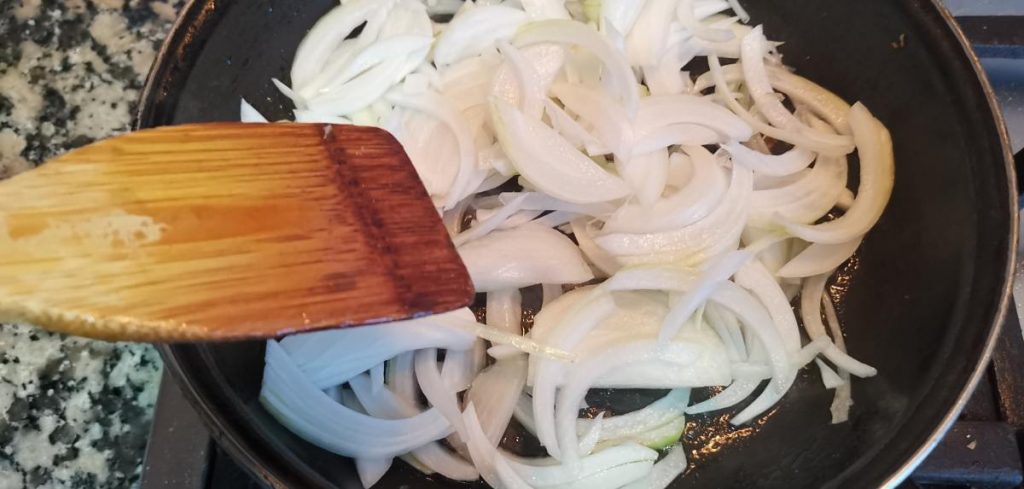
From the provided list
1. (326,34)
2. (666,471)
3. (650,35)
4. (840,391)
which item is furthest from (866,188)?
(326,34)

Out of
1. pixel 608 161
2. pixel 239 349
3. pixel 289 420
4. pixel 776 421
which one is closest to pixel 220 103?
pixel 239 349

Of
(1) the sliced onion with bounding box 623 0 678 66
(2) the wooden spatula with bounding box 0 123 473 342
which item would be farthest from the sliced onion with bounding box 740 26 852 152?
(2) the wooden spatula with bounding box 0 123 473 342

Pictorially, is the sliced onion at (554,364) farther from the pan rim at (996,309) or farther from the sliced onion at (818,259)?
the pan rim at (996,309)

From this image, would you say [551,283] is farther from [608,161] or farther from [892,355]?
[892,355]

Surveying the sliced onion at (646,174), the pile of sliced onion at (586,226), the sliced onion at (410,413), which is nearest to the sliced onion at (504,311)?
the pile of sliced onion at (586,226)

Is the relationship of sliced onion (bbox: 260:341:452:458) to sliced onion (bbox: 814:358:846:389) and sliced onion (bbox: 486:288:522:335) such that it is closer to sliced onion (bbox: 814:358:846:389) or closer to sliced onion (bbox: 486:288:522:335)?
sliced onion (bbox: 486:288:522:335)

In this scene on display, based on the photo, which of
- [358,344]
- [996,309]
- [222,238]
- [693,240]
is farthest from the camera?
[693,240]

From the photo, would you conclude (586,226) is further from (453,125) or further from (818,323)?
(818,323)
